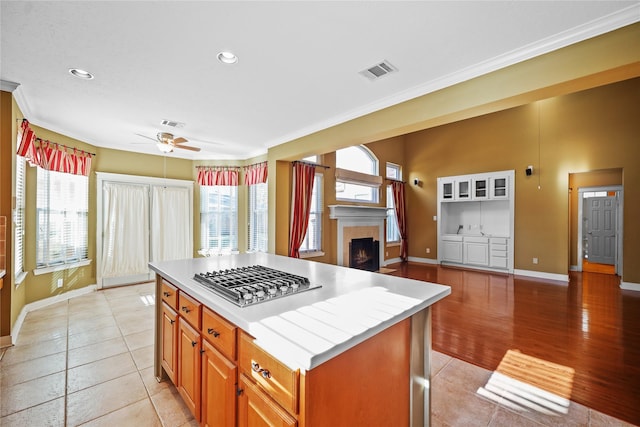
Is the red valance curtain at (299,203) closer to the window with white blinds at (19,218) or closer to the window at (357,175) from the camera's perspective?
the window at (357,175)

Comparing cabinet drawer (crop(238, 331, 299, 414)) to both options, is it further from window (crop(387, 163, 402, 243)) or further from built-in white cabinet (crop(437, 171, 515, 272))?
built-in white cabinet (crop(437, 171, 515, 272))

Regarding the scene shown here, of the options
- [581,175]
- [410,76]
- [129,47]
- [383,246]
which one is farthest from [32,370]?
[581,175]

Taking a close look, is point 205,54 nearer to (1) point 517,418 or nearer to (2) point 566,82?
(2) point 566,82

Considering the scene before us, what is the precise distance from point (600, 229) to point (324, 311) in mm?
8705

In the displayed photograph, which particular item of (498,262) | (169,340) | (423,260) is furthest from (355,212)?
(169,340)

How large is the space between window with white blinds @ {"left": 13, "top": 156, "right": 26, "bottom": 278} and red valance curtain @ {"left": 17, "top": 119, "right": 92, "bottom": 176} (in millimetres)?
134

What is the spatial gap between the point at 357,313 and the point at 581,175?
830cm

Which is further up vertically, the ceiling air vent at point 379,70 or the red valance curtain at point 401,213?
the ceiling air vent at point 379,70

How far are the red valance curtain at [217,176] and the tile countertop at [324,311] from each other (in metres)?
4.06

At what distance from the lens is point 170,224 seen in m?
5.45

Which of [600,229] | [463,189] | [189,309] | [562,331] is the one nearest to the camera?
[189,309]

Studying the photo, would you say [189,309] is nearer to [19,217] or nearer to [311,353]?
[311,353]

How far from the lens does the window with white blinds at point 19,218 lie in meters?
3.06

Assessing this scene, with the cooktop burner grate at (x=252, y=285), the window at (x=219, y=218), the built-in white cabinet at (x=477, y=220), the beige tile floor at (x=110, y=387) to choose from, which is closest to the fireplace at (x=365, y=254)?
the built-in white cabinet at (x=477, y=220)
